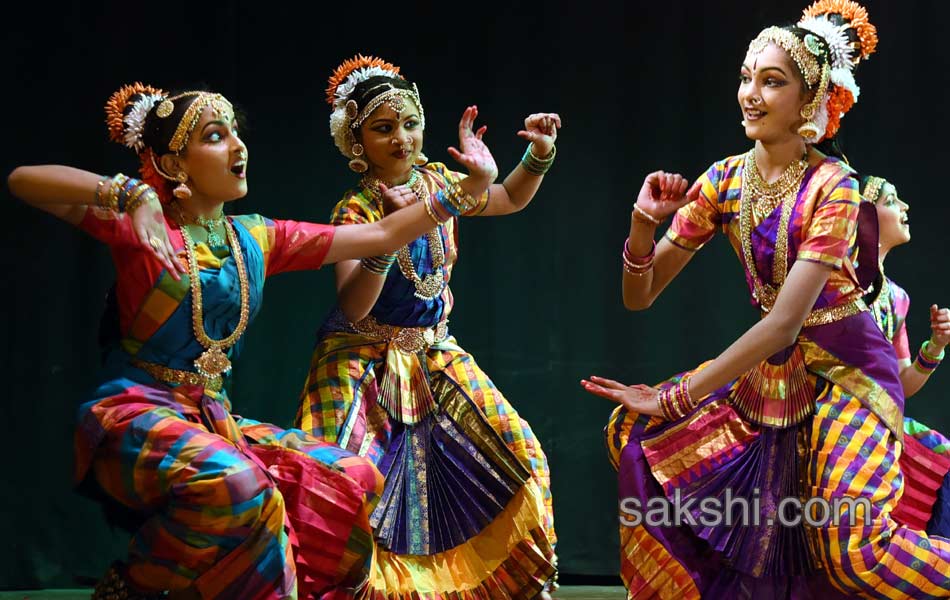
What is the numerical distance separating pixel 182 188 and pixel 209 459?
0.74m

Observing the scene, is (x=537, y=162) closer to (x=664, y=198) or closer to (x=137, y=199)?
(x=664, y=198)

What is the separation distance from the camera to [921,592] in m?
3.25

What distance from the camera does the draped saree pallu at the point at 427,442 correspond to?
3.87 m

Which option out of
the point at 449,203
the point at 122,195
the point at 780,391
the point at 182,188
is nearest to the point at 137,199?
the point at 122,195

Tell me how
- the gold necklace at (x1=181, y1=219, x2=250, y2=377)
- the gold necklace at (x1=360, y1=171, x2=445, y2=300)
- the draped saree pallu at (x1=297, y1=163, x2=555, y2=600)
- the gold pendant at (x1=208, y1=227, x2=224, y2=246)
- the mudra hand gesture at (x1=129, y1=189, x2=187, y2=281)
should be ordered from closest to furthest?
the mudra hand gesture at (x1=129, y1=189, x2=187, y2=281), the gold necklace at (x1=181, y1=219, x2=250, y2=377), the gold pendant at (x1=208, y1=227, x2=224, y2=246), the draped saree pallu at (x1=297, y1=163, x2=555, y2=600), the gold necklace at (x1=360, y1=171, x2=445, y2=300)

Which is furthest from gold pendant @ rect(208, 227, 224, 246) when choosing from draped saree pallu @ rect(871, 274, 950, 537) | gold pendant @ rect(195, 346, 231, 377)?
draped saree pallu @ rect(871, 274, 950, 537)

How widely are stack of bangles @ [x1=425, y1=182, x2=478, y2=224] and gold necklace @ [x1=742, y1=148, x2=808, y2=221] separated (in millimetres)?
742

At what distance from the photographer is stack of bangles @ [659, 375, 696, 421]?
11.3 feet

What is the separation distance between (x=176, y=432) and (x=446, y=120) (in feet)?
7.43

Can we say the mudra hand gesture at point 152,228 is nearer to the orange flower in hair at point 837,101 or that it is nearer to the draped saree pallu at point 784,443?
the draped saree pallu at point 784,443

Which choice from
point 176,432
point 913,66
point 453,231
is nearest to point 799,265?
point 453,231

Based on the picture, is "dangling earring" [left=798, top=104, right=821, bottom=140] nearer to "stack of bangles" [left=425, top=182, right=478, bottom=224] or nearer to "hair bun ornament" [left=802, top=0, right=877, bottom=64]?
"hair bun ornament" [left=802, top=0, right=877, bottom=64]

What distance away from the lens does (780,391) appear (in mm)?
3480

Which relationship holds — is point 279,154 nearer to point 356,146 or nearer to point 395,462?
point 356,146
